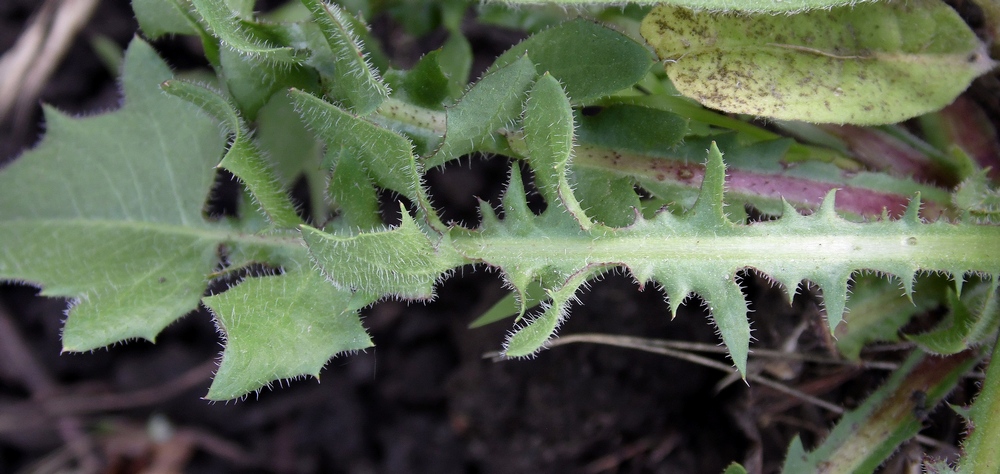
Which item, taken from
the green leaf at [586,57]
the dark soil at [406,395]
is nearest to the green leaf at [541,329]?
the green leaf at [586,57]

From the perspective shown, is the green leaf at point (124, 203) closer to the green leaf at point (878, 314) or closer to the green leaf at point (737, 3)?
the green leaf at point (737, 3)

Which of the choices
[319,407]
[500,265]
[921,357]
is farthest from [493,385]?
[921,357]

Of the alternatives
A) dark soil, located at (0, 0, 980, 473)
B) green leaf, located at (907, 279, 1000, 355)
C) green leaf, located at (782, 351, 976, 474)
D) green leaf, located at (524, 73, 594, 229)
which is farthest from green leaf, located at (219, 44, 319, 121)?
green leaf, located at (907, 279, 1000, 355)

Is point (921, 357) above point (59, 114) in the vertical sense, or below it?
below

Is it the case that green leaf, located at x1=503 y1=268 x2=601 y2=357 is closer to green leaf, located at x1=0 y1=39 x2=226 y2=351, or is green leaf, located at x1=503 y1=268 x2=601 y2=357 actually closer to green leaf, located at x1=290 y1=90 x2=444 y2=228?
green leaf, located at x1=290 y1=90 x2=444 y2=228

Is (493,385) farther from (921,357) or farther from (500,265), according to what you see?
(921,357)

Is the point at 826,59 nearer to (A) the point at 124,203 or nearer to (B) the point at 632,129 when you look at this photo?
(B) the point at 632,129
